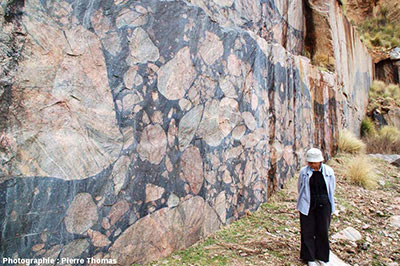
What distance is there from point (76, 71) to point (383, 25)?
20.8 meters

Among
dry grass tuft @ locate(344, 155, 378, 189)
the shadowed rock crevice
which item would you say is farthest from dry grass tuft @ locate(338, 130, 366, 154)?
the shadowed rock crevice

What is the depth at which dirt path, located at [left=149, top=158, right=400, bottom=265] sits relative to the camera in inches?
103

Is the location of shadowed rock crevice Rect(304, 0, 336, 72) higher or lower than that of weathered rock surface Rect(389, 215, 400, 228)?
higher

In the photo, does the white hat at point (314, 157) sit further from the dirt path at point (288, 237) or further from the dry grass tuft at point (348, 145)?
the dry grass tuft at point (348, 145)

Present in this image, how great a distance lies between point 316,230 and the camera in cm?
265

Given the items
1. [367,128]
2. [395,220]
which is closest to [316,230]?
[395,220]

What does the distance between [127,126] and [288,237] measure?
207cm

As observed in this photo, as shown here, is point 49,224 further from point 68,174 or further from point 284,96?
point 284,96

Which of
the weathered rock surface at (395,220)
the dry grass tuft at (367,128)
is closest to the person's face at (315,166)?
the weathered rock surface at (395,220)

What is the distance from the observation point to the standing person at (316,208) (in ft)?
8.52

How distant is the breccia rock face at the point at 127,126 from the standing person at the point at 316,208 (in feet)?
2.99

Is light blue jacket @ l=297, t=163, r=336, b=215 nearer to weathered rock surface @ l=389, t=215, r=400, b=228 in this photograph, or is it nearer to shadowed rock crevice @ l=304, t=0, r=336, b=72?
weathered rock surface @ l=389, t=215, r=400, b=228

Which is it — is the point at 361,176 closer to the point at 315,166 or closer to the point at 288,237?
the point at 288,237

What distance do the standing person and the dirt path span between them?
0.59 ft
